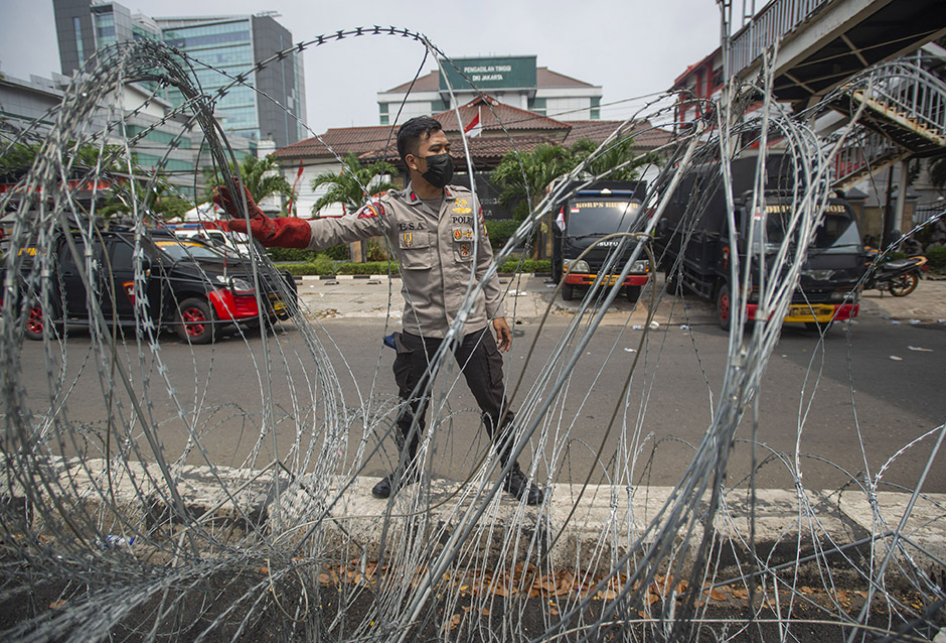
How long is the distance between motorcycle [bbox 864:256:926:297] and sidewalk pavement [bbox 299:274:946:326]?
14 cm

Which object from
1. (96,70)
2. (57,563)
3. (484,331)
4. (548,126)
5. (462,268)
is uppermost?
(548,126)

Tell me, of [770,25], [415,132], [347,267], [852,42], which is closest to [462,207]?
[415,132]

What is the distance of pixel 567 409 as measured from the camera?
3861 mm

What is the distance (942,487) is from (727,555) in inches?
60.6

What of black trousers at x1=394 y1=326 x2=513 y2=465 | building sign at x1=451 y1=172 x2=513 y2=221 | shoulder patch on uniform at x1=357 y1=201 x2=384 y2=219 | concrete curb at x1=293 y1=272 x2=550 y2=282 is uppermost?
building sign at x1=451 y1=172 x2=513 y2=221

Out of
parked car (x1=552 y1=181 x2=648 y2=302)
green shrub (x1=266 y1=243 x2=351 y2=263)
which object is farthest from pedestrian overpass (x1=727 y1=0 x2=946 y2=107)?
green shrub (x1=266 y1=243 x2=351 y2=263)

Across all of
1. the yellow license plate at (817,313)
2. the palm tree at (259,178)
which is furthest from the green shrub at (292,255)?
the yellow license plate at (817,313)

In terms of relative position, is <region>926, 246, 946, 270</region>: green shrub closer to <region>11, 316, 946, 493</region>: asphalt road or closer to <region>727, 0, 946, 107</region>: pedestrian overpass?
<region>727, 0, 946, 107</region>: pedestrian overpass

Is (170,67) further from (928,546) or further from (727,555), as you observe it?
(928,546)

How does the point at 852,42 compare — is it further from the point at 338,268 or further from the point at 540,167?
the point at 338,268

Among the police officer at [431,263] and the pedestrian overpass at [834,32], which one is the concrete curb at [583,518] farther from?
the pedestrian overpass at [834,32]

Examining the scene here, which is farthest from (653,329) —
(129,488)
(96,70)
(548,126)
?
(548,126)

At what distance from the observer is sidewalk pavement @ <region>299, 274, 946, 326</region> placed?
7.35m

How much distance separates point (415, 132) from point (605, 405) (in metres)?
2.65
